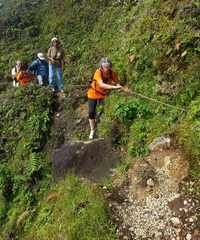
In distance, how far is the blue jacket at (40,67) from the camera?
1667 cm

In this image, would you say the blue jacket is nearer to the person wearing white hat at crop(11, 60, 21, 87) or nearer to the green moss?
the person wearing white hat at crop(11, 60, 21, 87)

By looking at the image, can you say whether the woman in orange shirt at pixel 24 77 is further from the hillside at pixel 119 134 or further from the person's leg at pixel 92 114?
the person's leg at pixel 92 114

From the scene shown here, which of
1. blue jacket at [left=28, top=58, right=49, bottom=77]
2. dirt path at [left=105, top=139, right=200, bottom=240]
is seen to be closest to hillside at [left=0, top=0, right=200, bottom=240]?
dirt path at [left=105, top=139, right=200, bottom=240]

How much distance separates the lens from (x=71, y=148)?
13.1 m

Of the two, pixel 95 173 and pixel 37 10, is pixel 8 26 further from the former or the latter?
pixel 95 173

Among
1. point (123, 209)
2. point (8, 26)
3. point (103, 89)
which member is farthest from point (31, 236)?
point (8, 26)

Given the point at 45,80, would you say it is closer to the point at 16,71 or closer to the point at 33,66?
the point at 33,66

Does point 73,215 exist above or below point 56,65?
below

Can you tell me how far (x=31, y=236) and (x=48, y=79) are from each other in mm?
7092

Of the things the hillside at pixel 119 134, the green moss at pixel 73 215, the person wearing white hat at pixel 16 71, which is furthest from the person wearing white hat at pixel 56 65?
the green moss at pixel 73 215

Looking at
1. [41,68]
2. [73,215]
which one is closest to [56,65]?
[41,68]

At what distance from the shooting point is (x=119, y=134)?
12.6m

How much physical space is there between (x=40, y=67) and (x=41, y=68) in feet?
0.17

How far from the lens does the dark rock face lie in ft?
39.2
